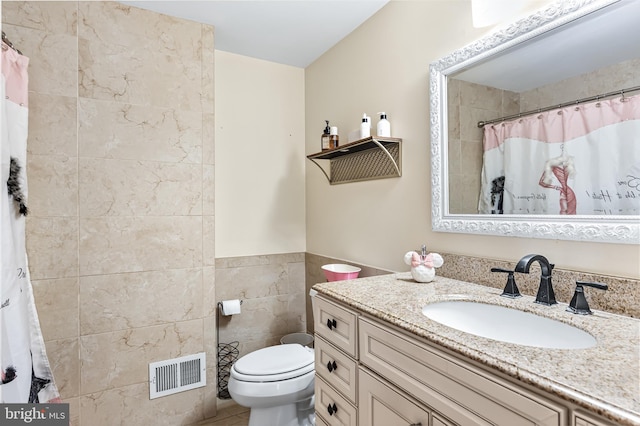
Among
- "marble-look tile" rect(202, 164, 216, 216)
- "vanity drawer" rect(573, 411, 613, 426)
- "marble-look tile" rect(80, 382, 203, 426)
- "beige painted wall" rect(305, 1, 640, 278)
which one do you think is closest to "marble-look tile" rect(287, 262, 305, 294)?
"beige painted wall" rect(305, 1, 640, 278)

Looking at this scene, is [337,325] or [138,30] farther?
[138,30]

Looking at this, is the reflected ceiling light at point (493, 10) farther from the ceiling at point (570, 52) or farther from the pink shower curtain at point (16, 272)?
the pink shower curtain at point (16, 272)

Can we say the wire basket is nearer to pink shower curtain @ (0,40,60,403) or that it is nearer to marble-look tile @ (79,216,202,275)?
marble-look tile @ (79,216,202,275)

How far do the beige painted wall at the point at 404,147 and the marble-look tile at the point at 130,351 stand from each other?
1.06 metres

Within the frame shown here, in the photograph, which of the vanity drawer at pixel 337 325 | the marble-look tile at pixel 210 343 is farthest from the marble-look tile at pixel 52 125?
the vanity drawer at pixel 337 325

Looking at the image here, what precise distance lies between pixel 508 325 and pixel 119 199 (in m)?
1.95

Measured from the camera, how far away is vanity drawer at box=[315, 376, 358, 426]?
1129 mm

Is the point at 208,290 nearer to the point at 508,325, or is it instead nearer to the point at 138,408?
the point at 138,408

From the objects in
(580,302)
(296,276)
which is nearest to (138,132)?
(296,276)

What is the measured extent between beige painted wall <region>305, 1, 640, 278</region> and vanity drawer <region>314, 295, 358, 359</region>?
591mm

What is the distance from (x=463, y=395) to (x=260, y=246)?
190 centimetres

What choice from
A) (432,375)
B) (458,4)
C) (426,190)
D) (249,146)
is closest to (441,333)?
(432,375)

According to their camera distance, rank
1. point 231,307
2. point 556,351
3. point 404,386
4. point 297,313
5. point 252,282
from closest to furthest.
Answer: point 556,351, point 404,386, point 231,307, point 252,282, point 297,313

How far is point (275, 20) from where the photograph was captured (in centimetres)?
199
